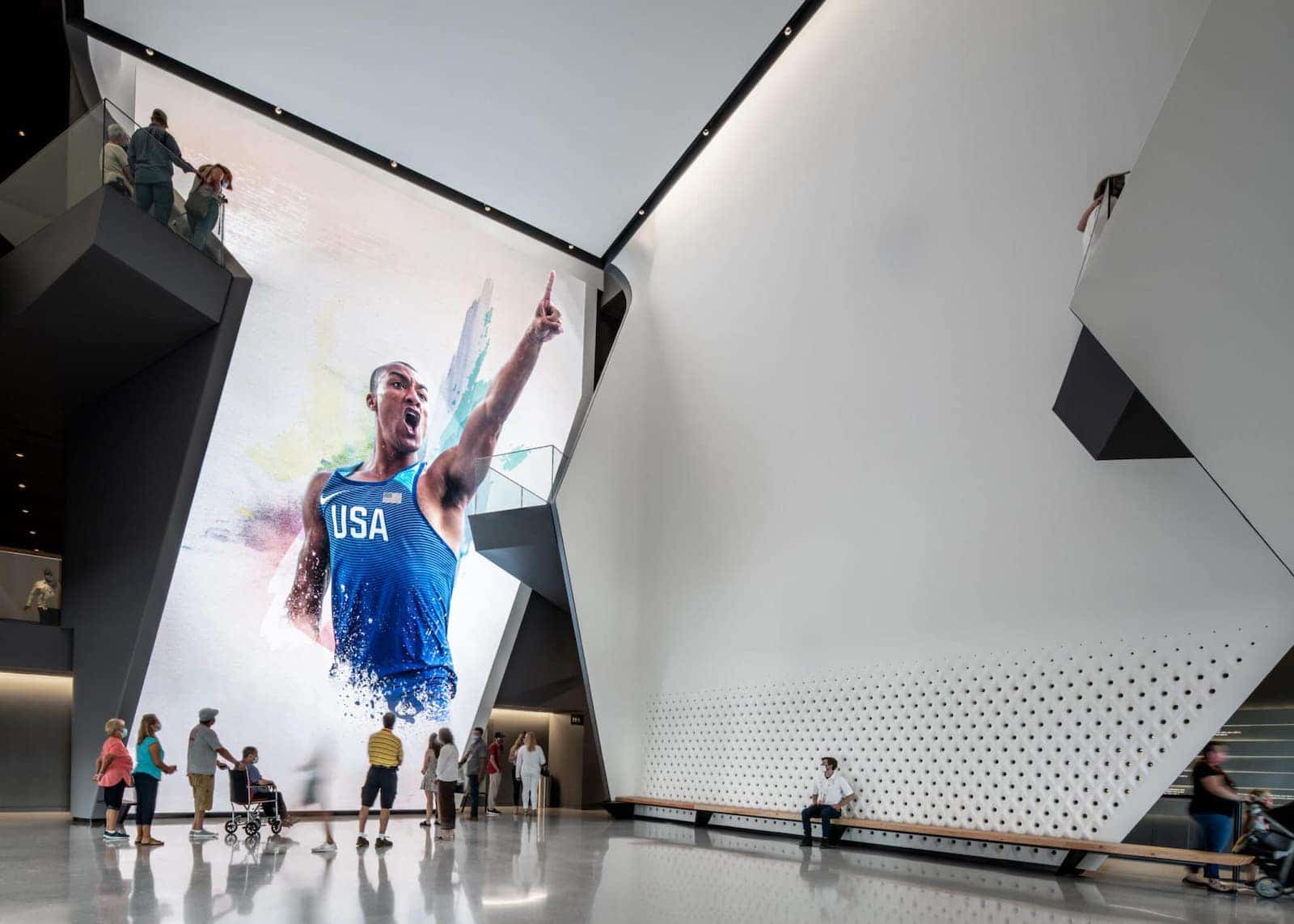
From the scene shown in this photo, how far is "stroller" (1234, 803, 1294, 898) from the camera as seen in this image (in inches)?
248

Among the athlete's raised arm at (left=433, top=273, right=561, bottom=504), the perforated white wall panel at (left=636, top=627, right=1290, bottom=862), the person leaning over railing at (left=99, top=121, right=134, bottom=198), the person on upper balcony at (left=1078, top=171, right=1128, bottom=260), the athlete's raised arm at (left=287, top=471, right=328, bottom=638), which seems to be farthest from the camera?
the athlete's raised arm at (left=433, top=273, right=561, bottom=504)

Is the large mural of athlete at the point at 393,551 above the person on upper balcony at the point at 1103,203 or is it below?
below

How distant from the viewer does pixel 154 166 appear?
31.8 feet

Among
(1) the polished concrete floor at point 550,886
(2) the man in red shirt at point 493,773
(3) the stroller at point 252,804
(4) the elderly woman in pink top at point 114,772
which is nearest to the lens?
(1) the polished concrete floor at point 550,886

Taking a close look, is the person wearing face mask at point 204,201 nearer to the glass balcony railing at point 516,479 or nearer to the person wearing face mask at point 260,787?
the glass balcony railing at point 516,479

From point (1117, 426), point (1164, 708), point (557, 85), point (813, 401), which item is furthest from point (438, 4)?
point (1164, 708)

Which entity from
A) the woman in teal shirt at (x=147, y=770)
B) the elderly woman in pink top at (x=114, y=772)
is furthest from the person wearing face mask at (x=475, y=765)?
the woman in teal shirt at (x=147, y=770)

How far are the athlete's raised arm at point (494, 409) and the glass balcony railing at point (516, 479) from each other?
12.1 inches

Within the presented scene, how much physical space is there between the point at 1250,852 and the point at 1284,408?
349 centimetres

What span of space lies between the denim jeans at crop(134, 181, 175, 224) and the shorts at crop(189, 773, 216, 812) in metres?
5.76

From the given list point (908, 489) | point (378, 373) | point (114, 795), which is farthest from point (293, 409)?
point (908, 489)

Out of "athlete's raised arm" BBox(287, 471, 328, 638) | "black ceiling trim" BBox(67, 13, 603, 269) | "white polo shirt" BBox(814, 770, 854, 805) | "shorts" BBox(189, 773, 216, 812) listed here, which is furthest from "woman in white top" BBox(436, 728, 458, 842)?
"black ceiling trim" BBox(67, 13, 603, 269)

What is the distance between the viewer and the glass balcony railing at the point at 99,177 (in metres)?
9.27

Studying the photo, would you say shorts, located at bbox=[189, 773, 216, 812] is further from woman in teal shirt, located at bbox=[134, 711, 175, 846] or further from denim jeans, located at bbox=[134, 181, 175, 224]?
denim jeans, located at bbox=[134, 181, 175, 224]
